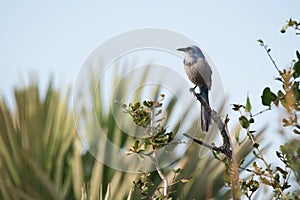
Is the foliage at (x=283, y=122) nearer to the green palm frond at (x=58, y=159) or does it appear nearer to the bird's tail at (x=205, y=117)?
the bird's tail at (x=205, y=117)

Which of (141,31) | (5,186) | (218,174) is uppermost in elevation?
(141,31)

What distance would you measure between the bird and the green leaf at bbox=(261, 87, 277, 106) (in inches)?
15.8

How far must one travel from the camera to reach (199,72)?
1.58 m

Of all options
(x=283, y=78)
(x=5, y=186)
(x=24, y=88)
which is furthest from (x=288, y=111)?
(x=24, y=88)

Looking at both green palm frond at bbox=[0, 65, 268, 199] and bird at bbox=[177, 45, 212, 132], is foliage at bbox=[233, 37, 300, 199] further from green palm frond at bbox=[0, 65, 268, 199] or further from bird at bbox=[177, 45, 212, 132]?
green palm frond at bbox=[0, 65, 268, 199]

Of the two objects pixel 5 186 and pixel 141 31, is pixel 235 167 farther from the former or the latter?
pixel 5 186

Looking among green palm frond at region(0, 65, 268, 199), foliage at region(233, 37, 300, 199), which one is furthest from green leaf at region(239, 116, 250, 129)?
green palm frond at region(0, 65, 268, 199)

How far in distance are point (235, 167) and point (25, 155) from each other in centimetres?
438

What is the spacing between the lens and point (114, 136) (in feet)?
17.0

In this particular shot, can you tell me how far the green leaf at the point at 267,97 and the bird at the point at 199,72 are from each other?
40cm

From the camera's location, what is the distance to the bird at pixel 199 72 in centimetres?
144

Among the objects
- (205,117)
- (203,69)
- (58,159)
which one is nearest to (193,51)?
(203,69)

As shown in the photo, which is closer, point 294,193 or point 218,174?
point 294,193

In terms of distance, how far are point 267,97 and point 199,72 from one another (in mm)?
596
